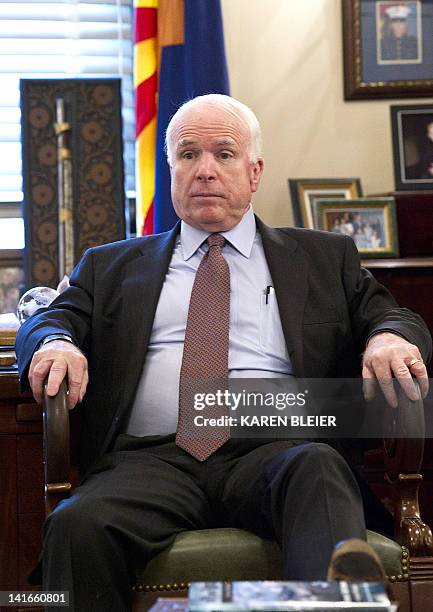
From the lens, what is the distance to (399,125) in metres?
3.63

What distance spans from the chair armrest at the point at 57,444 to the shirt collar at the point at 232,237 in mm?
678

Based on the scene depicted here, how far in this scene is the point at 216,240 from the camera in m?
2.53

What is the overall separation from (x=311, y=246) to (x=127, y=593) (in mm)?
1131

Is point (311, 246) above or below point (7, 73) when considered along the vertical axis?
below

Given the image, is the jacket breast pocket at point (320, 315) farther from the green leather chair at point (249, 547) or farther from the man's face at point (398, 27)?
the man's face at point (398, 27)

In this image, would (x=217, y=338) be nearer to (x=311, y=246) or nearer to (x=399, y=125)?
(x=311, y=246)

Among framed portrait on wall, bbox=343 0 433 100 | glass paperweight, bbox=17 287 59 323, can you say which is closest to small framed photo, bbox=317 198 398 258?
framed portrait on wall, bbox=343 0 433 100

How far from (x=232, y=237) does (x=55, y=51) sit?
1.60 meters

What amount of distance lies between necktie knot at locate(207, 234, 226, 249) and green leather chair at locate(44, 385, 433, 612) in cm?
70

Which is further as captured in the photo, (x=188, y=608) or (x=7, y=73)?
(x=7, y=73)

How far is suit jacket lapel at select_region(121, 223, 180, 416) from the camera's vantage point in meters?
2.33

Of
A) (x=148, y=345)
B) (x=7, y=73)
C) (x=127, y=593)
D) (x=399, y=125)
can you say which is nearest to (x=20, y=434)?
(x=148, y=345)

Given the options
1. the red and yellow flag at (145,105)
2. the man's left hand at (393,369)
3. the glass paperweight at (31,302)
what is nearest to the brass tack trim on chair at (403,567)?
the man's left hand at (393,369)

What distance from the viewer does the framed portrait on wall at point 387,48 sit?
11.9 feet
